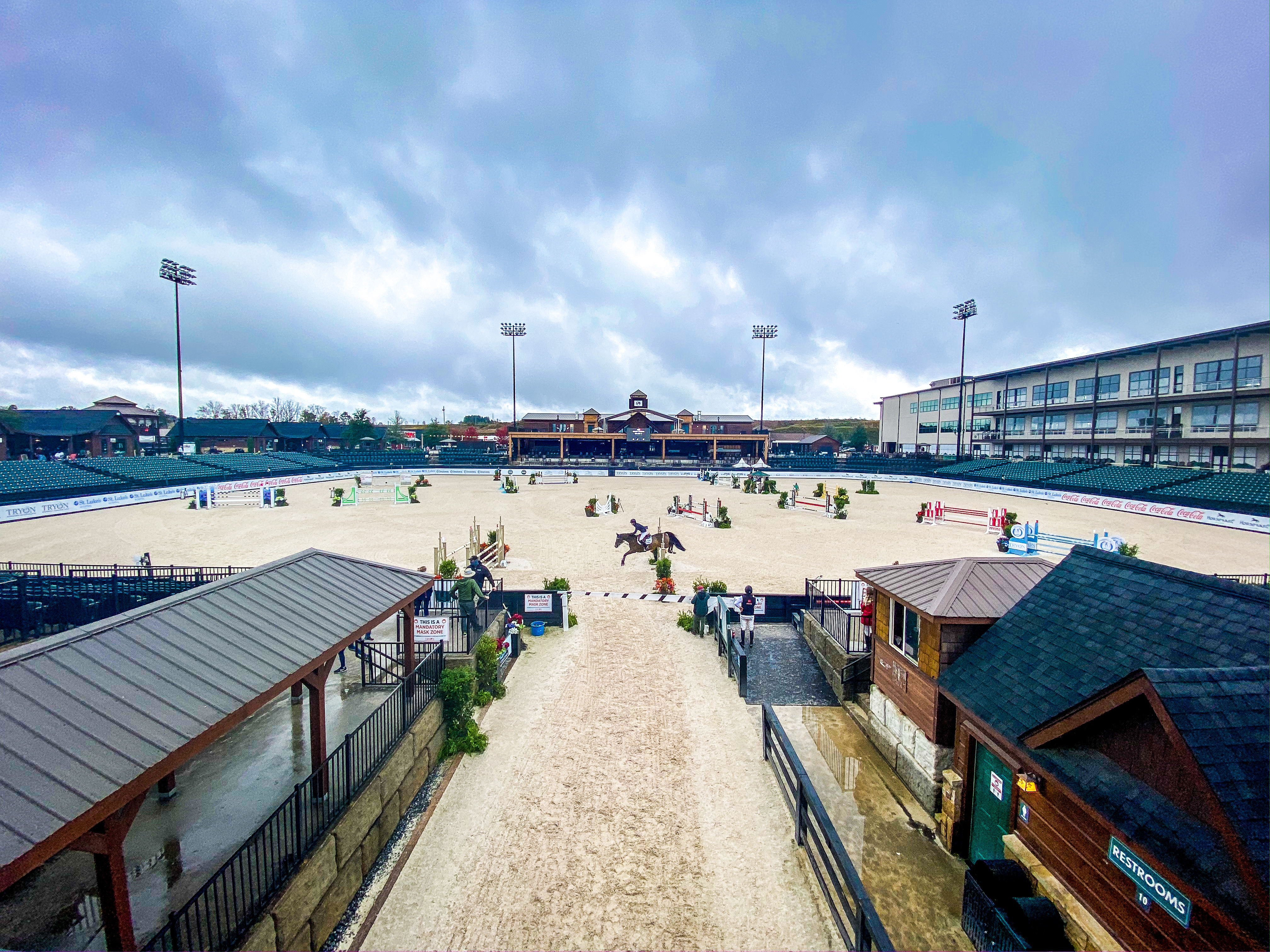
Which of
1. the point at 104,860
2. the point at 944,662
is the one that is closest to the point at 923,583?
the point at 944,662

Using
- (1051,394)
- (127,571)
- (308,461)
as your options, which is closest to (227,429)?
(308,461)

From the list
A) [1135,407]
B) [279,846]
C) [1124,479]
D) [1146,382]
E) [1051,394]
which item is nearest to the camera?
[279,846]

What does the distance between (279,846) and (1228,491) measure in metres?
52.7

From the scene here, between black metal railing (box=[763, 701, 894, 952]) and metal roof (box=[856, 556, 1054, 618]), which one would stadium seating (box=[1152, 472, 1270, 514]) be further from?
black metal railing (box=[763, 701, 894, 952])

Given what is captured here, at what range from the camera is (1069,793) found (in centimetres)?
584

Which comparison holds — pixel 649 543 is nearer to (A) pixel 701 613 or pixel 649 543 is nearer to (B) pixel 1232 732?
→ (A) pixel 701 613

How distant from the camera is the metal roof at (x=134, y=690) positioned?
382 centimetres

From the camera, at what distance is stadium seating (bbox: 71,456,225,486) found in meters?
44.5

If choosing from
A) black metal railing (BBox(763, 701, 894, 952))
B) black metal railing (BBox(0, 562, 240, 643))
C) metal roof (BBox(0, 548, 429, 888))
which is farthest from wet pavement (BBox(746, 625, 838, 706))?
black metal railing (BBox(0, 562, 240, 643))

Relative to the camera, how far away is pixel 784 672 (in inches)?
544

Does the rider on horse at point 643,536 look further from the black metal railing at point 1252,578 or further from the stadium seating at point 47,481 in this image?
the stadium seating at point 47,481

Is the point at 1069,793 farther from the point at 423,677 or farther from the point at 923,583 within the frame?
the point at 423,677

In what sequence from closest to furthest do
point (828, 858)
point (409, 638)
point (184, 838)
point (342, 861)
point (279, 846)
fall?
point (279, 846)
point (184, 838)
point (342, 861)
point (828, 858)
point (409, 638)

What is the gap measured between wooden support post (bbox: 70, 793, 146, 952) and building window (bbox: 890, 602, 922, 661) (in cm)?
1007
